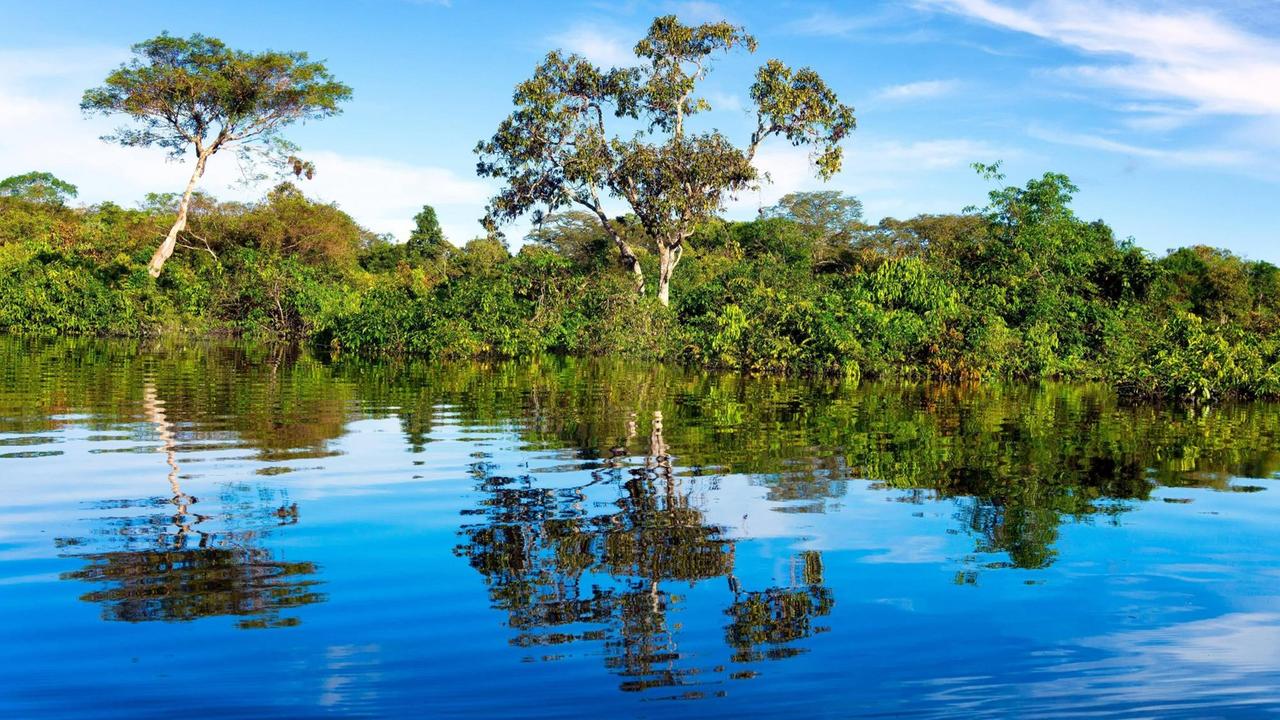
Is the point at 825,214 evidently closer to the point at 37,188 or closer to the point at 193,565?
the point at 37,188

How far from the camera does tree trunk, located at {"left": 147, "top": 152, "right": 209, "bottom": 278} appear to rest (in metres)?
35.9

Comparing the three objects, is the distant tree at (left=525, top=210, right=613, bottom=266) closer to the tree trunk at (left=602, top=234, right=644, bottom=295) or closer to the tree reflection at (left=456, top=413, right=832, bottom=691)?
the tree trunk at (left=602, top=234, right=644, bottom=295)

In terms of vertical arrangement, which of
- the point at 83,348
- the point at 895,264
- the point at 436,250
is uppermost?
the point at 436,250

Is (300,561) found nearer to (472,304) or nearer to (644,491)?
(644,491)

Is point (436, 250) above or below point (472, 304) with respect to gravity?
above

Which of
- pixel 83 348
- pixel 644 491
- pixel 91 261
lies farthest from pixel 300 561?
pixel 91 261

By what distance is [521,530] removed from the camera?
5.86 m

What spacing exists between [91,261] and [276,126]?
8.65 meters

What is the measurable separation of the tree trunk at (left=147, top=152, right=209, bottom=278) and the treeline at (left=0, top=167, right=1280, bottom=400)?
0.56m

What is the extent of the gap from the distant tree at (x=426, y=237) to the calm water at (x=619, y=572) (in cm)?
4554

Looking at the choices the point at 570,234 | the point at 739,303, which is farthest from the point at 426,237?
the point at 739,303

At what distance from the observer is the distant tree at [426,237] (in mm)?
55594

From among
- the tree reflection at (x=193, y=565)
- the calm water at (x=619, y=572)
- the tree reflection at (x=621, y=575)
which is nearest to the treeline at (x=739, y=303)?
the calm water at (x=619, y=572)

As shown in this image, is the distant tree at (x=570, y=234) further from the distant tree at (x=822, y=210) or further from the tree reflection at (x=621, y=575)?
the tree reflection at (x=621, y=575)
